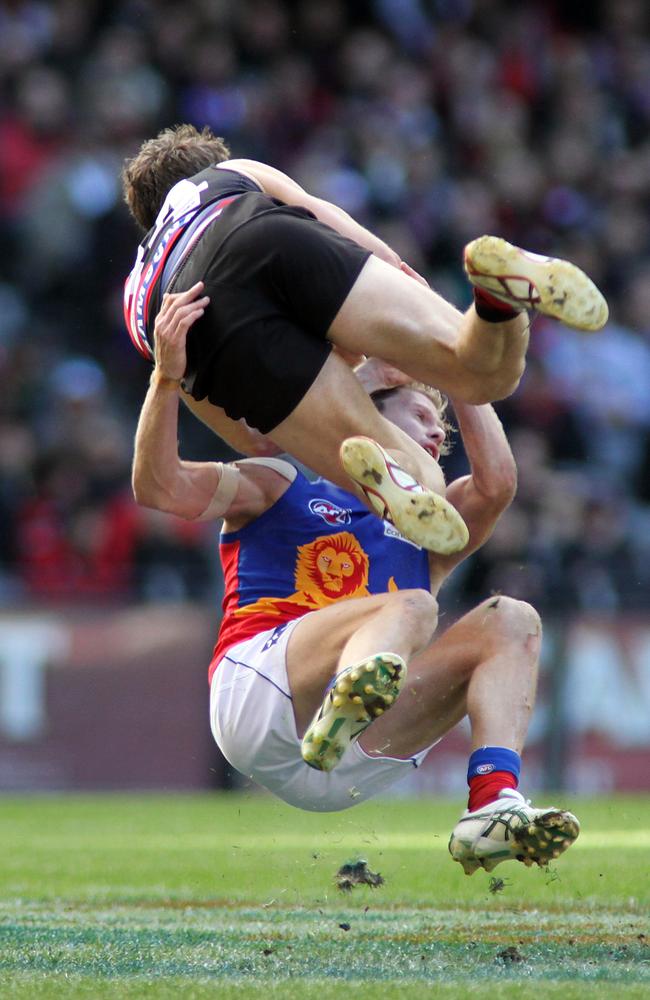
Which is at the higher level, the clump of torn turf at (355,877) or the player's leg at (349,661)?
the player's leg at (349,661)

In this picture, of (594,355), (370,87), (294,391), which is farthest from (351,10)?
(294,391)

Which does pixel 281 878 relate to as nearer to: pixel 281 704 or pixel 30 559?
pixel 281 704

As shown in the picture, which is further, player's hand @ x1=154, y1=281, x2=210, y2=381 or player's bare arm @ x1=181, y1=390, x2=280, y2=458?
player's bare arm @ x1=181, y1=390, x2=280, y2=458

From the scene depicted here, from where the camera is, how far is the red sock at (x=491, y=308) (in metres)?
4.46

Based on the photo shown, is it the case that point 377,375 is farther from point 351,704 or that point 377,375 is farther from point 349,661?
point 351,704

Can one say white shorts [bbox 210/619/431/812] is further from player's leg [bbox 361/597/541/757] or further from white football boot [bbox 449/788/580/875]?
Answer: white football boot [bbox 449/788/580/875]

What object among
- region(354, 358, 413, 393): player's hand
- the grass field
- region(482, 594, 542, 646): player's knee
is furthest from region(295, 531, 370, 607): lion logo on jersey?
the grass field

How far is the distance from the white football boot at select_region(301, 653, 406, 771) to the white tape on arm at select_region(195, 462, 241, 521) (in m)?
1.12

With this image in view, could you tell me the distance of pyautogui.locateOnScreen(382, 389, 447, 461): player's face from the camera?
5617 millimetres

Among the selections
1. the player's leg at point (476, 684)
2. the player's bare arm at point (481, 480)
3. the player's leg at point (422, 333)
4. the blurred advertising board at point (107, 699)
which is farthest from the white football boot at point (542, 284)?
the blurred advertising board at point (107, 699)

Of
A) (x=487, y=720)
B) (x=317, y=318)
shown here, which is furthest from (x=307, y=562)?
(x=317, y=318)

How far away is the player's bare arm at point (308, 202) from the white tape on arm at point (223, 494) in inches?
35.0

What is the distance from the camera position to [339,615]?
4922 mm

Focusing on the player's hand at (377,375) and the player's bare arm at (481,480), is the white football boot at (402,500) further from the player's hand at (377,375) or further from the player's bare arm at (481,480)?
the player's hand at (377,375)
